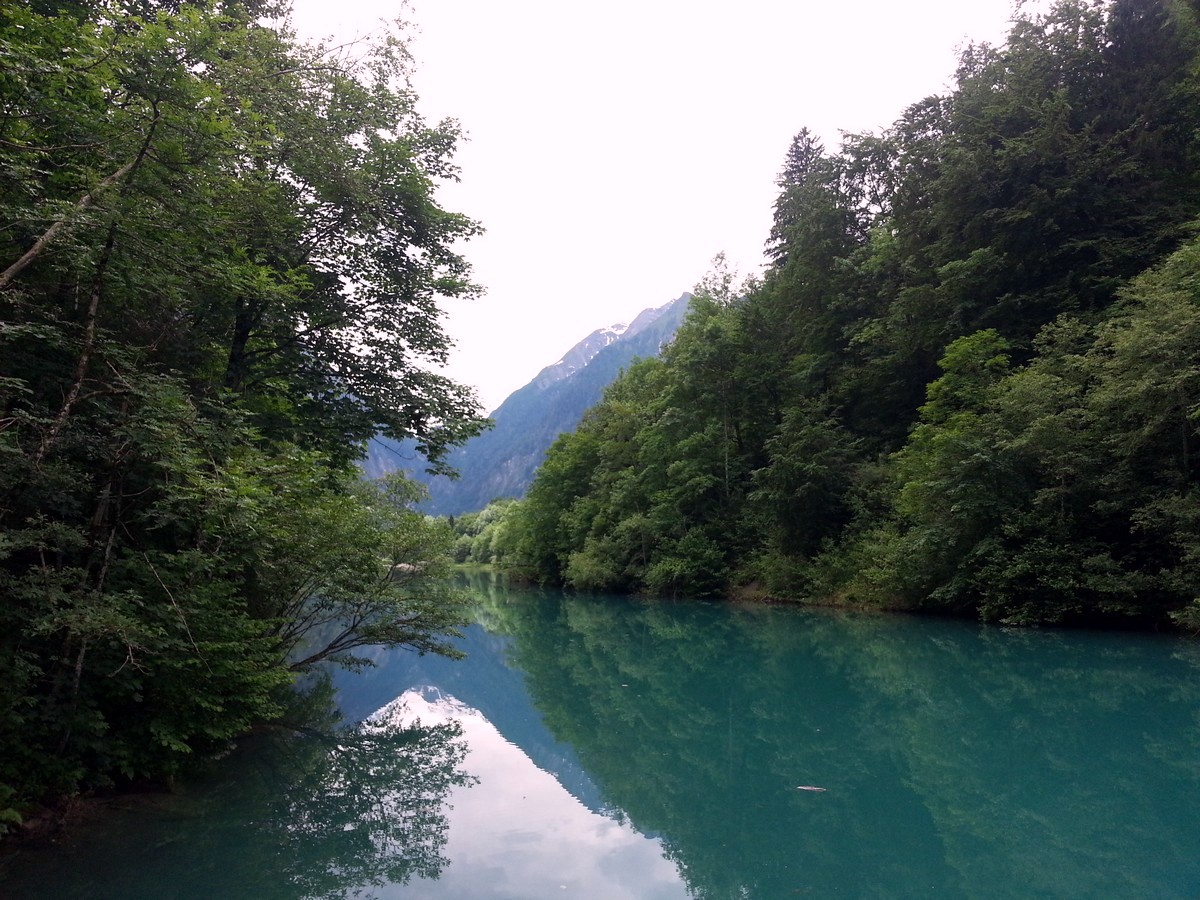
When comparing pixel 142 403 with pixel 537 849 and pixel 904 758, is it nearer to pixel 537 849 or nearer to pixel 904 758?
pixel 537 849

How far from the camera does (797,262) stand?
32.3m

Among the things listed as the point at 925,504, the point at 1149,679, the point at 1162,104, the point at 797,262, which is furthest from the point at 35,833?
the point at 797,262

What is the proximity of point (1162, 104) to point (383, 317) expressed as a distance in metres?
23.2

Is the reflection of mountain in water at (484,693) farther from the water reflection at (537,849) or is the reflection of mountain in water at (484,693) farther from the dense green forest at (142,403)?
the dense green forest at (142,403)

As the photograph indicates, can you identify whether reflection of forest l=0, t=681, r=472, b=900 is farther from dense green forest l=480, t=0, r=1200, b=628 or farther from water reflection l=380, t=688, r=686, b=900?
dense green forest l=480, t=0, r=1200, b=628

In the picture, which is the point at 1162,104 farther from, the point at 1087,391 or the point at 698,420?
the point at 698,420

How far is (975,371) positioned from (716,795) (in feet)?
56.0

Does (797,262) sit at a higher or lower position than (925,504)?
higher

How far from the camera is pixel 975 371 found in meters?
20.9

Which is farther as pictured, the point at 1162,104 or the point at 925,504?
the point at 1162,104

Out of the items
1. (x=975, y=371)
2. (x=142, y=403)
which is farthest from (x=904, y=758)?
(x=975, y=371)

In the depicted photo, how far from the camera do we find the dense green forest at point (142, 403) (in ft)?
15.9

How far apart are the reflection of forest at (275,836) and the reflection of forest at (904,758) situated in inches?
76.5

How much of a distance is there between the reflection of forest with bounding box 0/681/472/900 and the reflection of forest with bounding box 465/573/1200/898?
1.94 m
